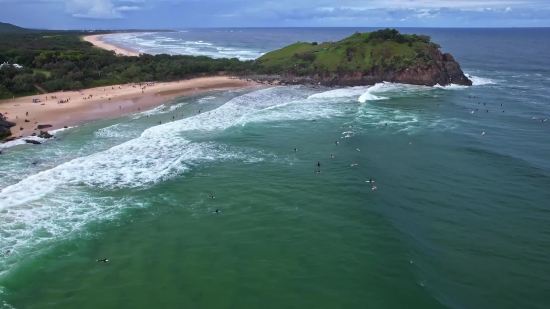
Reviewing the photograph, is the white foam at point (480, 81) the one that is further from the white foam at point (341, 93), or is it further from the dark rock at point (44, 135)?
the dark rock at point (44, 135)

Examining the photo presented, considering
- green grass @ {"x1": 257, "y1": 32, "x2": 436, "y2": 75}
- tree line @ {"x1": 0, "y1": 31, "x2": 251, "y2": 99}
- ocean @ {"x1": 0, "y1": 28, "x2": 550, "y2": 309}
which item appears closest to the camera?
ocean @ {"x1": 0, "y1": 28, "x2": 550, "y2": 309}

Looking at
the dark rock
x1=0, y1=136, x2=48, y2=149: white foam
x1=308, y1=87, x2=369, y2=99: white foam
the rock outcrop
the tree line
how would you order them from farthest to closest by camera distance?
x1=308, y1=87, x2=369, y2=99: white foam
the tree line
the rock outcrop
the dark rock
x1=0, y1=136, x2=48, y2=149: white foam

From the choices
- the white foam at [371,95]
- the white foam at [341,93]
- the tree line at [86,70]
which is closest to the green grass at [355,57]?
the white foam at [371,95]

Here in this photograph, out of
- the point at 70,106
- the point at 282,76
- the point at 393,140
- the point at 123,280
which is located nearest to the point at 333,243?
the point at 123,280

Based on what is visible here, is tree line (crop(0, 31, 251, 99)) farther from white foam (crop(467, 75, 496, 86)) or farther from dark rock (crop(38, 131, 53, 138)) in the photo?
white foam (crop(467, 75, 496, 86))

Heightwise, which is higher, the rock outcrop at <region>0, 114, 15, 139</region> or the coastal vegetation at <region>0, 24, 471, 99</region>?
the coastal vegetation at <region>0, 24, 471, 99</region>

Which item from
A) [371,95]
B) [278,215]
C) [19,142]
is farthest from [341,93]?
[19,142]

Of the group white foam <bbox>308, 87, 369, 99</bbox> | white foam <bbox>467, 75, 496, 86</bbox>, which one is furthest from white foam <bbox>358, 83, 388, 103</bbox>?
white foam <bbox>467, 75, 496, 86</bbox>
